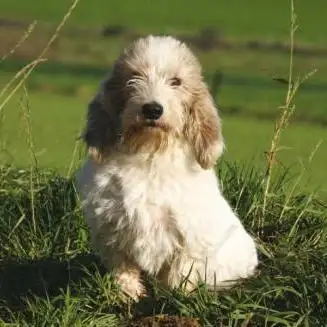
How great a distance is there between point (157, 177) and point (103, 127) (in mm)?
418

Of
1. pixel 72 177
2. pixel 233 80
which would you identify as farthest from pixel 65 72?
pixel 72 177

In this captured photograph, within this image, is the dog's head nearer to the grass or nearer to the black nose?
the black nose

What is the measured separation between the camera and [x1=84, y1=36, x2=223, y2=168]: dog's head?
612 centimetres

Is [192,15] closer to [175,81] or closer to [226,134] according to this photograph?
[226,134]

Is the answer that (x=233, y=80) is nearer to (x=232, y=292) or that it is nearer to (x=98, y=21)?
(x=98, y=21)

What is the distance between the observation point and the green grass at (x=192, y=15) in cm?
4747

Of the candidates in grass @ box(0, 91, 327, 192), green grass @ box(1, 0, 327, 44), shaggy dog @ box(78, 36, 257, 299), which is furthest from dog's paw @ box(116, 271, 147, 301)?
green grass @ box(1, 0, 327, 44)

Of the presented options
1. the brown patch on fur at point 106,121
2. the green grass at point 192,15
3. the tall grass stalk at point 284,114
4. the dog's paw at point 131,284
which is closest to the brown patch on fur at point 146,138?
the brown patch on fur at point 106,121

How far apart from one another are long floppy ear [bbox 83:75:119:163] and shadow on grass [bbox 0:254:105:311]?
0.74 metres

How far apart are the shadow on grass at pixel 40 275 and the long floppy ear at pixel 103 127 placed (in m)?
0.74

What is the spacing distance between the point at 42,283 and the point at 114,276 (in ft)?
2.07

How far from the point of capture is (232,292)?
634 cm

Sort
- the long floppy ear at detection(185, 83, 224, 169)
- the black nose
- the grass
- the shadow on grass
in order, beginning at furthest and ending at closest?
the grass, the shadow on grass, the long floppy ear at detection(185, 83, 224, 169), the black nose

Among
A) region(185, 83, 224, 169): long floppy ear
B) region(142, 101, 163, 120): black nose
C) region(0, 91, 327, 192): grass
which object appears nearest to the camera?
region(142, 101, 163, 120): black nose
